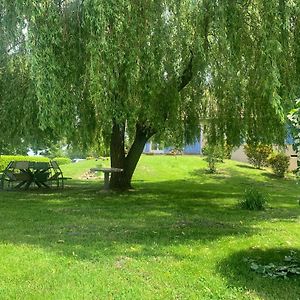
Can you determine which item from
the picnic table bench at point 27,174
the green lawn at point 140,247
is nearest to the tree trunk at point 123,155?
the green lawn at point 140,247

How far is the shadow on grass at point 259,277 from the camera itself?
4.11 meters

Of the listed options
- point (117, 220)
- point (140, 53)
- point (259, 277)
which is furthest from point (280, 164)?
point (259, 277)

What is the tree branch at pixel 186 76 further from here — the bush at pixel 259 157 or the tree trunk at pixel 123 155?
the bush at pixel 259 157

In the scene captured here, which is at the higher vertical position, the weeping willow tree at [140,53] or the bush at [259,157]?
the weeping willow tree at [140,53]

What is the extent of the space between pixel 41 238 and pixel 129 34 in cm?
423

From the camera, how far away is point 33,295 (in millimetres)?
3910

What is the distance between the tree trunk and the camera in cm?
1270

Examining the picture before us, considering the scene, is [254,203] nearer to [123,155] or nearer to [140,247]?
[123,155]

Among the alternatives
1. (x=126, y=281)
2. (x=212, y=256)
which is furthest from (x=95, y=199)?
(x=126, y=281)

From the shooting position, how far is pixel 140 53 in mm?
8289

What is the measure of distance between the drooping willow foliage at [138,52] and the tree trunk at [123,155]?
2.22 m

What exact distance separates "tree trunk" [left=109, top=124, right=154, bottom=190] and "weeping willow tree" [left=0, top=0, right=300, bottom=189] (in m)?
2.15

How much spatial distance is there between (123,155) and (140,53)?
5432 mm

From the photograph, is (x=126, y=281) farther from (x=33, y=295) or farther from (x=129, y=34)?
(x=129, y=34)
